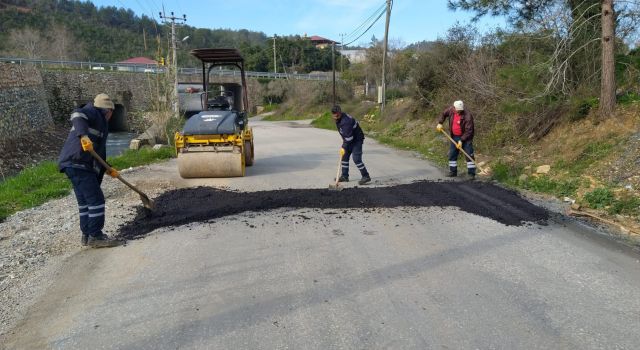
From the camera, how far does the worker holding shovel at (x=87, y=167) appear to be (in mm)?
5848

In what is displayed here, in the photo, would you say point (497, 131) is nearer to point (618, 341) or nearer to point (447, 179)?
point (447, 179)

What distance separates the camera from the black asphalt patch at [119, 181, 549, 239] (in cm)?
701

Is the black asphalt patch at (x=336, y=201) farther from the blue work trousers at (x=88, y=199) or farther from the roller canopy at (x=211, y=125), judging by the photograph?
the roller canopy at (x=211, y=125)

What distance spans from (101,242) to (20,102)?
1014 inches

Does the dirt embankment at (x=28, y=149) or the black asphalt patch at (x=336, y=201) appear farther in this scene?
the dirt embankment at (x=28, y=149)

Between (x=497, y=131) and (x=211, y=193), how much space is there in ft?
27.4

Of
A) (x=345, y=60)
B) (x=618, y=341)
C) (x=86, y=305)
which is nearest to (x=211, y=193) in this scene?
(x=86, y=305)

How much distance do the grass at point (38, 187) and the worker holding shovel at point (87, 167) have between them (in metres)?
2.66

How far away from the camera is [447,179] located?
10.2 meters

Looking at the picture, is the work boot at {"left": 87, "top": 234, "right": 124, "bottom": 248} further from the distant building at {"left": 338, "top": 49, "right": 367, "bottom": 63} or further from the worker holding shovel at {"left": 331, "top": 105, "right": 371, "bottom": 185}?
the distant building at {"left": 338, "top": 49, "right": 367, "bottom": 63}

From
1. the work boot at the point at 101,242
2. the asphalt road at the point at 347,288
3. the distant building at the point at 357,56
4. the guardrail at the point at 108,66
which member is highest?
the distant building at the point at 357,56

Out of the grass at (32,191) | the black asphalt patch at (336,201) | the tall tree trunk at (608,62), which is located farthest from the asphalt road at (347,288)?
the tall tree trunk at (608,62)

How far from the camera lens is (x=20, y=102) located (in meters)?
27.3

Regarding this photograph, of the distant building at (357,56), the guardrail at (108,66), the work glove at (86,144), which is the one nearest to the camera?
the work glove at (86,144)
